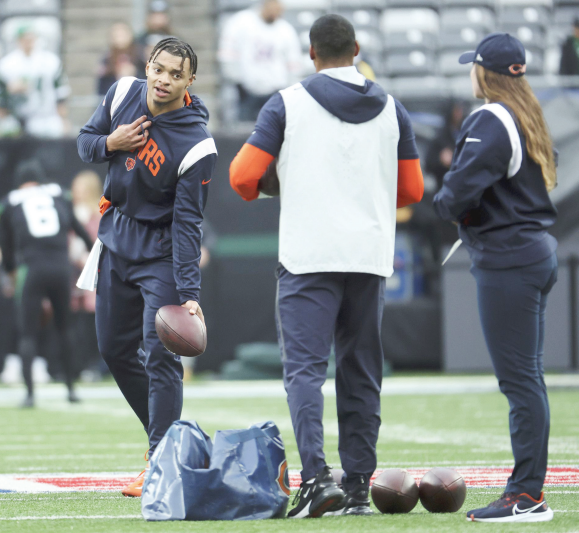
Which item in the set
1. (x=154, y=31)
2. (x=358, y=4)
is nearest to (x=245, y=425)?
(x=154, y=31)

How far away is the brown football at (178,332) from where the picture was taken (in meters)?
4.78

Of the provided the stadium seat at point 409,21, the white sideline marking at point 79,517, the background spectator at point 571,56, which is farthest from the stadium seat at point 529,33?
the white sideline marking at point 79,517

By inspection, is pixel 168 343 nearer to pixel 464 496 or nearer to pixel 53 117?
pixel 464 496

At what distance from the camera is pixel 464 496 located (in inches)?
179

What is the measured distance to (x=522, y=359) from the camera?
4289 millimetres

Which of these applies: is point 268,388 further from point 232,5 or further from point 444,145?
point 232,5

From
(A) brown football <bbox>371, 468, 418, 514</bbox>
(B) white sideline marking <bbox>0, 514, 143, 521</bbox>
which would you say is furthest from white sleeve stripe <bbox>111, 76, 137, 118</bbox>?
(A) brown football <bbox>371, 468, 418, 514</bbox>

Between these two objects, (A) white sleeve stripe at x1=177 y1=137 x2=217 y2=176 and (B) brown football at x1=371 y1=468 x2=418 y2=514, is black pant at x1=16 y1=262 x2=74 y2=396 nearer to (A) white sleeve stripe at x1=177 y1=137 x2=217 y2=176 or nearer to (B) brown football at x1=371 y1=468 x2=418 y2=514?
(A) white sleeve stripe at x1=177 y1=137 x2=217 y2=176

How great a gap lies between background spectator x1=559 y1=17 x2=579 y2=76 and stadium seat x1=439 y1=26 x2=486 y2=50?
190 cm

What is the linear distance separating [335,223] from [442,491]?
3.80 ft

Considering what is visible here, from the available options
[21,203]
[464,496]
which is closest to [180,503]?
[464,496]

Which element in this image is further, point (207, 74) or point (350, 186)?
point (207, 74)

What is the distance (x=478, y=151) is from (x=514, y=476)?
1253 mm

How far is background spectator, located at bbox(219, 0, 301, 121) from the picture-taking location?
14.6 m
